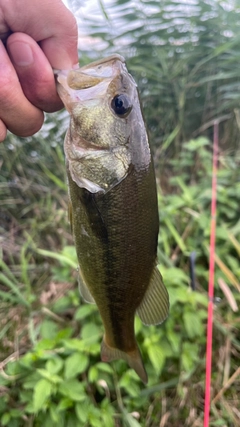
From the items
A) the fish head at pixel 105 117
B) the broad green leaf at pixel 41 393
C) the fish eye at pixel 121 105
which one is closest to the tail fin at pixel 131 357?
the broad green leaf at pixel 41 393

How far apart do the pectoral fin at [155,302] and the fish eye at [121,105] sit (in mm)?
498

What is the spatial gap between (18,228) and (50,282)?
57cm

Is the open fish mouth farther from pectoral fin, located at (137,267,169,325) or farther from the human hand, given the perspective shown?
pectoral fin, located at (137,267,169,325)

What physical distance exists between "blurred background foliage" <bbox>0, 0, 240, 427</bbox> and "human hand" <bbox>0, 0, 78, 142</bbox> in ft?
3.26

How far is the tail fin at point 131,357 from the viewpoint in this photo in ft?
4.53

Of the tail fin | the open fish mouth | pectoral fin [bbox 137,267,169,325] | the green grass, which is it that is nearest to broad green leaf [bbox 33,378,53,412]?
the green grass

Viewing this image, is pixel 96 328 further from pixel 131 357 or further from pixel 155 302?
pixel 155 302

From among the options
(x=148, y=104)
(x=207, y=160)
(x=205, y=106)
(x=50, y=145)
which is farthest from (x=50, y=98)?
(x=205, y=106)

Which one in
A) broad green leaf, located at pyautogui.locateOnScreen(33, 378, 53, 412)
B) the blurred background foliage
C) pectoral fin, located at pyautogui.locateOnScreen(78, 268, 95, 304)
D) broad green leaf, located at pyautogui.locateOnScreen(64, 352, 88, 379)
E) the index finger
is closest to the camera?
the index finger

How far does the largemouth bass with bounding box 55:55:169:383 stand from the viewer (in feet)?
3.64

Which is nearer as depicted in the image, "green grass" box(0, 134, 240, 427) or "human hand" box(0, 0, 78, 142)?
"human hand" box(0, 0, 78, 142)

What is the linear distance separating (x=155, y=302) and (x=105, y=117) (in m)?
0.61

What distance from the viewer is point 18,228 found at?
279 centimetres

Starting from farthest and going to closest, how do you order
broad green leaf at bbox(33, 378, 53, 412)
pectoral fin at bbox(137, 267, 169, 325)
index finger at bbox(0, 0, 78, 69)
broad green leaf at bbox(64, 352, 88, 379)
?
broad green leaf at bbox(64, 352, 88, 379), broad green leaf at bbox(33, 378, 53, 412), pectoral fin at bbox(137, 267, 169, 325), index finger at bbox(0, 0, 78, 69)
